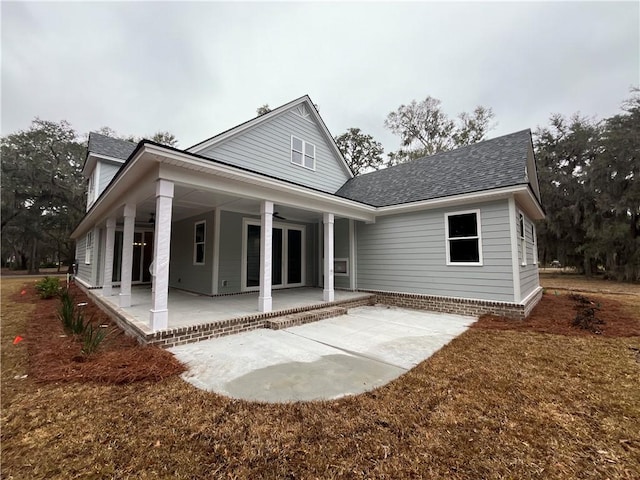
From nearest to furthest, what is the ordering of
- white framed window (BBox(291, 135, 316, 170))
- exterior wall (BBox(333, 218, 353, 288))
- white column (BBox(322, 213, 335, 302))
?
white column (BBox(322, 213, 335, 302)), exterior wall (BBox(333, 218, 353, 288)), white framed window (BBox(291, 135, 316, 170))

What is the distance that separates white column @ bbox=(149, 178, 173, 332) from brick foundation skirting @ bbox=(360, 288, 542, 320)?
580cm

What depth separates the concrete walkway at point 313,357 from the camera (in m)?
2.87

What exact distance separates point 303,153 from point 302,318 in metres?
6.46

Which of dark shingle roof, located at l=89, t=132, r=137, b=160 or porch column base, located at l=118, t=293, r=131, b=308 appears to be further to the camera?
dark shingle roof, located at l=89, t=132, r=137, b=160

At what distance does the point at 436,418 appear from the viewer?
2279 millimetres

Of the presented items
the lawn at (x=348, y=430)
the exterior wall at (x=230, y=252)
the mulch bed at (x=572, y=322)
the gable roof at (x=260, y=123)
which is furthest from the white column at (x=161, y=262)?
the mulch bed at (x=572, y=322)

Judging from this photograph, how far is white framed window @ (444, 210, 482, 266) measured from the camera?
21.5ft

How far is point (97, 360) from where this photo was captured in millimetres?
3480

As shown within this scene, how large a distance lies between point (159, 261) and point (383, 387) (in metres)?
3.60

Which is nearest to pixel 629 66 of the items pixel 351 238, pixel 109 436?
pixel 351 238

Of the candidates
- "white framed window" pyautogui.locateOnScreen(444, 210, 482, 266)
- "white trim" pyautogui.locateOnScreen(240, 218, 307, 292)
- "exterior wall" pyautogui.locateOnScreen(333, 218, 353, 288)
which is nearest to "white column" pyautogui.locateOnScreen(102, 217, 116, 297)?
"white trim" pyautogui.locateOnScreen(240, 218, 307, 292)

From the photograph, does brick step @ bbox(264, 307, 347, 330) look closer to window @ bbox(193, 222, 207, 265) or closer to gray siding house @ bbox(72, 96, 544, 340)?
gray siding house @ bbox(72, 96, 544, 340)

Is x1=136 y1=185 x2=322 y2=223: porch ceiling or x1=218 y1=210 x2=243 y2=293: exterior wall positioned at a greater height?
x1=136 y1=185 x2=322 y2=223: porch ceiling

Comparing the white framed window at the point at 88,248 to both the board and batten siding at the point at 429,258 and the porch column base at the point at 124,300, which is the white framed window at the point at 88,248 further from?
the board and batten siding at the point at 429,258
